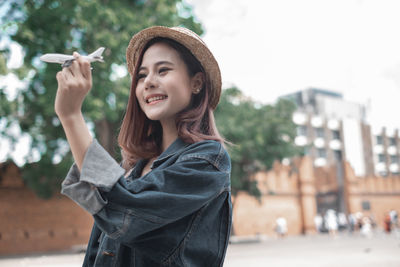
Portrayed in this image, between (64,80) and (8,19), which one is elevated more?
(8,19)

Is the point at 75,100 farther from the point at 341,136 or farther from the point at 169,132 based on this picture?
the point at 341,136

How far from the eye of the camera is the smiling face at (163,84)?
154 cm

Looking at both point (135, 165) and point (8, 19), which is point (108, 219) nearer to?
point (135, 165)

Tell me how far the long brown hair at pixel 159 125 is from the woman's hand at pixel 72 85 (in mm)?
455

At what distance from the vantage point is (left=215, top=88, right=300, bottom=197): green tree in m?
17.7

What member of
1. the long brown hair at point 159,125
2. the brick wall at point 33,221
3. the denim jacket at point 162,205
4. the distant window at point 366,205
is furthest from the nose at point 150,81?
the distant window at point 366,205

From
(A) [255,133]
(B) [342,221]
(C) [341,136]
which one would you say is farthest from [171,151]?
(C) [341,136]

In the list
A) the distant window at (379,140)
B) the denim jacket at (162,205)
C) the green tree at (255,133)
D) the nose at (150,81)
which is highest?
the distant window at (379,140)

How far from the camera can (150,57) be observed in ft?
5.21

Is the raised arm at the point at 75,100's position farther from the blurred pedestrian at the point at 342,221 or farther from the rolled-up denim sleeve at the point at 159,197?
the blurred pedestrian at the point at 342,221

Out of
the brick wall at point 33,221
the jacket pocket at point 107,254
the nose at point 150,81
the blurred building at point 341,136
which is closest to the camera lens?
the jacket pocket at point 107,254

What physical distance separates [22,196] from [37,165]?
3126 millimetres

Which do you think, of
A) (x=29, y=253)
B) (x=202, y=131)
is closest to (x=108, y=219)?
(x=202, y=131)

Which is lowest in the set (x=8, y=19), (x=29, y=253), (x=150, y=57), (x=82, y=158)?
(x=29, y=253)
